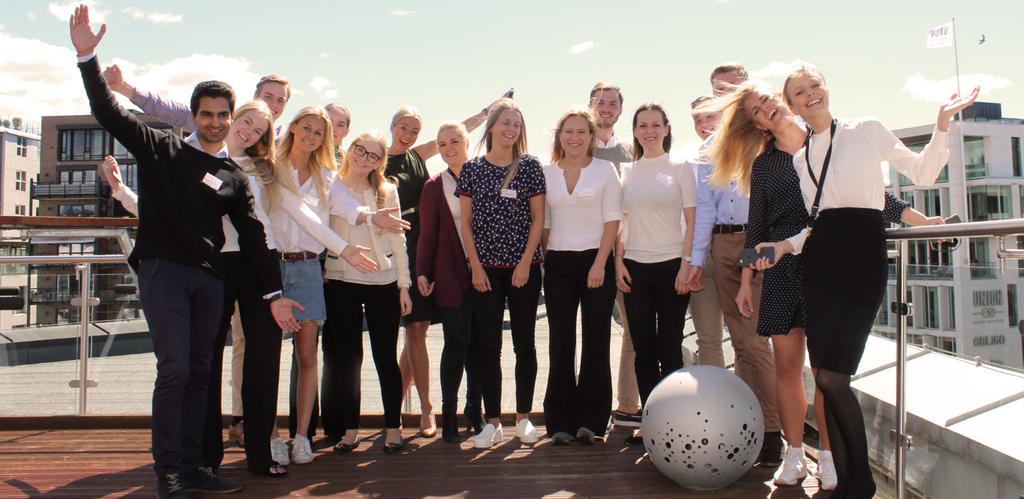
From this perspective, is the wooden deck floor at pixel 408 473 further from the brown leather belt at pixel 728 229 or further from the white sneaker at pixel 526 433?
the brown leather belt at pixel 728 229

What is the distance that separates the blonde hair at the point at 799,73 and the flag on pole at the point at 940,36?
3727 centimetres

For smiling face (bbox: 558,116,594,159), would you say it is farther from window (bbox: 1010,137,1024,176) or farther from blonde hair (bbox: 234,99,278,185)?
window (bbox: 1010,137,1024,176)

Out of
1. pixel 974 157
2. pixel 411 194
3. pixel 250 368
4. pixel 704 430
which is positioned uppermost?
pixel 974 157

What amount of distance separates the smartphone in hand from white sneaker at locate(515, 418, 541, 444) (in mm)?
1614

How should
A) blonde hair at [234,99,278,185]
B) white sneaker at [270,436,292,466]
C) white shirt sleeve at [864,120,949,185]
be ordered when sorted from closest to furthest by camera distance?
white shirt sleeve at [864,120,949,185]
blonde hair at [234,99,278,185]
white sneaker at [270,436,292,466]

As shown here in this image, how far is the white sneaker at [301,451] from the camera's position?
3.85 metres

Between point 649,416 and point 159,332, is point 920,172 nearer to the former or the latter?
point 649,416

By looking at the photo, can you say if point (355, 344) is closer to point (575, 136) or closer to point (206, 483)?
point (206, 483)

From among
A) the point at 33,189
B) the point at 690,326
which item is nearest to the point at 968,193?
the point at 690,326

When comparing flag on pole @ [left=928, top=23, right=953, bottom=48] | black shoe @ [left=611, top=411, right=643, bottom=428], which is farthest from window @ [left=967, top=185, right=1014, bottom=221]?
black shoe @ [left=611, top=411, right=643, bottom=428]

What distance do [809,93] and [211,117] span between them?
2.38 m

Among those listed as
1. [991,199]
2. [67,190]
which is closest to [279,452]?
[991,199]

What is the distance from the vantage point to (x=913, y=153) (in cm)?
295

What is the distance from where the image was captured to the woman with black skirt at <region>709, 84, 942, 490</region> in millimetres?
3334
